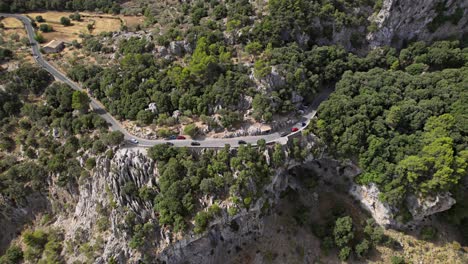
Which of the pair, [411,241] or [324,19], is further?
[324,19]

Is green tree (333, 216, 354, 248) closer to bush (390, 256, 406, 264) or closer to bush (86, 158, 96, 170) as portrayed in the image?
bush (390, 256, 406, 264)

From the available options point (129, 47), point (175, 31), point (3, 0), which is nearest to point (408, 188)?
point (175, 31)

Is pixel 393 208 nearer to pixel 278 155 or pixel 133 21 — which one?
pixel 278 155

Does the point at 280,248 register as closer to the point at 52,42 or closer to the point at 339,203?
the point at 339,203

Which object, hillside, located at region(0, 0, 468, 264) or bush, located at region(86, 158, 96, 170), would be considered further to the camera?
bush, located at region(86, 158, 96, 170)

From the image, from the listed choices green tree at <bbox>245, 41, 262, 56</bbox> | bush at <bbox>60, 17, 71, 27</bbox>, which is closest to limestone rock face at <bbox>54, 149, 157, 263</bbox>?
green tree at <bbox>245, 41, 262, 56</bbox>

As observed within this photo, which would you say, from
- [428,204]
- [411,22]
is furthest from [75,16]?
[428,204]
